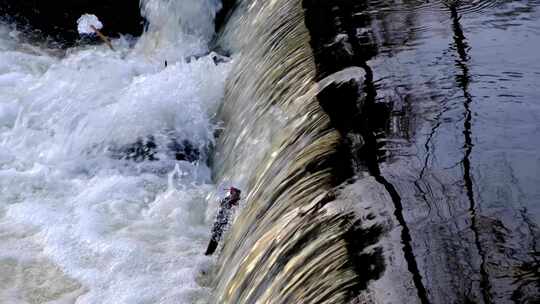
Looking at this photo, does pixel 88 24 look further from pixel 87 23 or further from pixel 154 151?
pixel 154 151

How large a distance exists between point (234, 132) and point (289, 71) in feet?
2.47

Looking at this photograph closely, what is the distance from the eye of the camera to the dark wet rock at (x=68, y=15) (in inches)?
349

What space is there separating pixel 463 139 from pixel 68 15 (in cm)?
655

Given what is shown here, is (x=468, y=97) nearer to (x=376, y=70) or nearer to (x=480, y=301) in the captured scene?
(x=376, y=70)

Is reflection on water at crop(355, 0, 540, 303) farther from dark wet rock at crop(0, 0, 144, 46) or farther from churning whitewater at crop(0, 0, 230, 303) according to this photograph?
dark wet rock at crop(0, 0, 144, 46)

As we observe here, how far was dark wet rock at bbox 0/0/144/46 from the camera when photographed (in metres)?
8.88

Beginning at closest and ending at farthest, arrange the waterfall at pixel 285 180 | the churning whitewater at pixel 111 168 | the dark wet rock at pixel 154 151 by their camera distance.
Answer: the waterfall at pixel 285 180 < the churning whitewater at pixel 111 168 < the dark wet rock at pixel 154 151

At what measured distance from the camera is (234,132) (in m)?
5.36

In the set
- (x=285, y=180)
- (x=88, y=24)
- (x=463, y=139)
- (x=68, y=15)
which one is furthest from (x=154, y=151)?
(x=68, y=15)

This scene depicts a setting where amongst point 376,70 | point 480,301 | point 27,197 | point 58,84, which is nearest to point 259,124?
point 376,70

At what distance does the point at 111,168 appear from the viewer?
5895 mm

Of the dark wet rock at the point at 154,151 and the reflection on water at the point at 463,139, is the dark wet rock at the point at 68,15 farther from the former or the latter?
the reflection on water at the point at 463,139

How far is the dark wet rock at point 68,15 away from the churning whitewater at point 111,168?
17.6 inches

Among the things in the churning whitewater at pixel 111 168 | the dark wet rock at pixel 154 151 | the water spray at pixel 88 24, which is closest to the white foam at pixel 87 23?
the water spray at pixel 88 24
